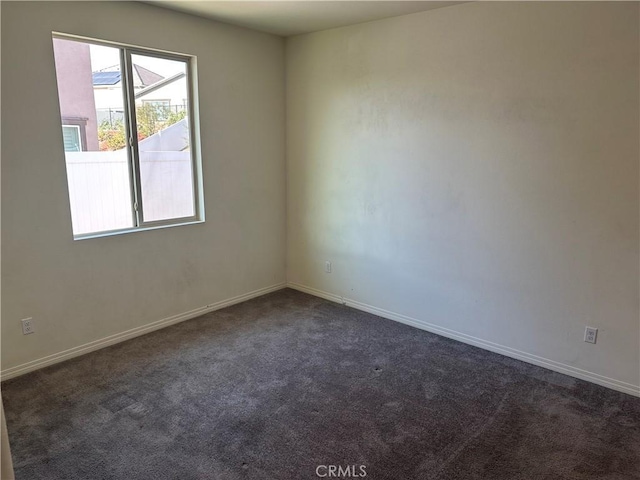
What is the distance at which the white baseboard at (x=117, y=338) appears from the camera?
115 inches

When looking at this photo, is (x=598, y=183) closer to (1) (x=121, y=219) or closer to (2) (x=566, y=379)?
(2) (x=566, y=379)

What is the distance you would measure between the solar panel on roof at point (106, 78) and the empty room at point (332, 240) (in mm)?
13

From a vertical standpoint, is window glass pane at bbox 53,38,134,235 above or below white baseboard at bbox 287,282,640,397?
above

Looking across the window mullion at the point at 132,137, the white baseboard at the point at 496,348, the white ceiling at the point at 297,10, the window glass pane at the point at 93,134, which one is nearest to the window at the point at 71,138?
the window glass pane at the point at 93,134

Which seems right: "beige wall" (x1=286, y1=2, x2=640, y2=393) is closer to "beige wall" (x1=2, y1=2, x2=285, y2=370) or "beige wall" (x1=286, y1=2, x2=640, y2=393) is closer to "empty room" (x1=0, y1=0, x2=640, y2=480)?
"empty room" (x1=0, y1=0, x2=640, y2=480)

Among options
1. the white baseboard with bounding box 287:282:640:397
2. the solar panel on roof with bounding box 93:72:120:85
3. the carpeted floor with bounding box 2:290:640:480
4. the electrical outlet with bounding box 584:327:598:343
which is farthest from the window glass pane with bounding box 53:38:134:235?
the electrical outlet with bounding box 584:327:598:343

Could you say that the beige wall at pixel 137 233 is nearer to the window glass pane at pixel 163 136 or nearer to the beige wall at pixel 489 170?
the window glass pane at pixel 163 136

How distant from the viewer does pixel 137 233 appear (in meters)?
3.44

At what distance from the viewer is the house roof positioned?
10.3 feet

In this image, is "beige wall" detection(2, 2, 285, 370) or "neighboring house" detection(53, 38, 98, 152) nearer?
"beige wall" detection(2, 2, 285, 370)

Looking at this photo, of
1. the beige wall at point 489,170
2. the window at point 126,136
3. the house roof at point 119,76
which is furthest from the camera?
the house roof at point 119,76

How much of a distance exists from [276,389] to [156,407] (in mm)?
733

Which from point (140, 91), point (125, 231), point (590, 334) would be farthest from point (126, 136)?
point (590, 334)

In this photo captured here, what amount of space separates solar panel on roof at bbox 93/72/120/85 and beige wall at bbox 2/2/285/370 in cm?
27
